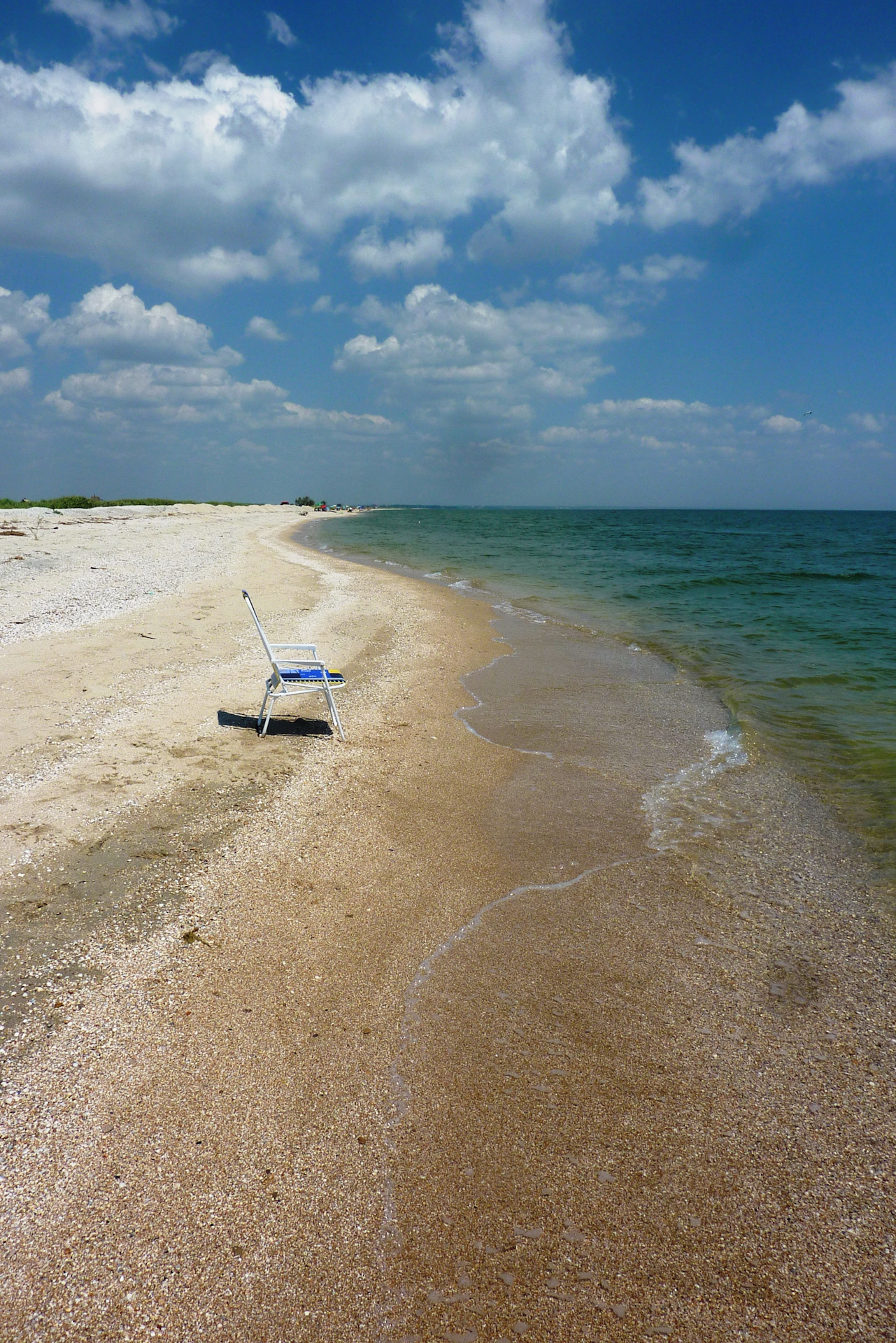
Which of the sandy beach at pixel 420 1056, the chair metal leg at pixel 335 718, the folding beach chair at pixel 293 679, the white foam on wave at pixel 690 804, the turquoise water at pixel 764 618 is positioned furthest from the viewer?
the turquoise water at pixel 764 618

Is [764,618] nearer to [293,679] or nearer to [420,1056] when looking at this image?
[293,679]

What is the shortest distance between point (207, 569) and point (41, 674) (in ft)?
41.7

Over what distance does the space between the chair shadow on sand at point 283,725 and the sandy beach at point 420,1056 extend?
0.46 meters

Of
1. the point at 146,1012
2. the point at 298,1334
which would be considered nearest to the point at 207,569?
the point at 146,1012

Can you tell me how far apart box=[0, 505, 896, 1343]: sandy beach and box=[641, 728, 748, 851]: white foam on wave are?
20cm

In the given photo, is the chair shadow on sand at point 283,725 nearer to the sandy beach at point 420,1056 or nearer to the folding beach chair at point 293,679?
the folding beach chair at point 293,679

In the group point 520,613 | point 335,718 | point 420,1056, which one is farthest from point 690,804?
point 520,613

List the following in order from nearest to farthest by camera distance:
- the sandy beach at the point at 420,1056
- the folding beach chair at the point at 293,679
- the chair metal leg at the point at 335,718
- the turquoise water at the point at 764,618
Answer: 1. the sandy beach at the point at 420,1056
2. the folding beach chair at the point at 293,679
3. the chair metal leg at the point at 335,718
4. the turquoise water at the point at 764,618

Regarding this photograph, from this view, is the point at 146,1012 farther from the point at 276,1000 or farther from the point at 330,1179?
the point at 330,1179

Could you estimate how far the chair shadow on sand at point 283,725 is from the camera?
7598mm

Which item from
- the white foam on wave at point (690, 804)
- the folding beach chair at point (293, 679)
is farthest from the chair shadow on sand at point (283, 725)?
the white foam on wave at point (690, 804)

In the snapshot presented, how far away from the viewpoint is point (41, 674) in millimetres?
8602

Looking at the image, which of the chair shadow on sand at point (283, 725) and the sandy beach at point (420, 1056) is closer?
the sandy beach at point (420, 1056)

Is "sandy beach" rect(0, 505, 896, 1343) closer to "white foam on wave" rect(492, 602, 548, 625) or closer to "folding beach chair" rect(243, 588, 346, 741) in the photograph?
"folding beach chair" rect(243, 588, 346, 741)
